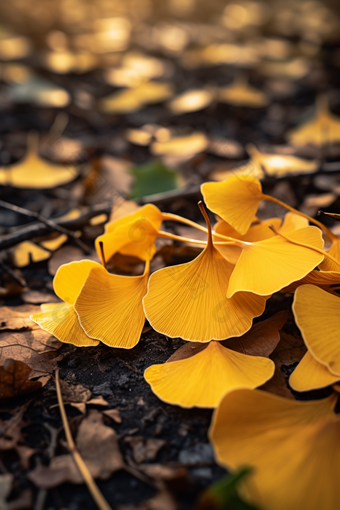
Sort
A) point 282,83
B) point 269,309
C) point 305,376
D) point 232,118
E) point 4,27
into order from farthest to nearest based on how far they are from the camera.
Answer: point 4,27, point 282,83, point 232,118, point 269,309, point 305,376

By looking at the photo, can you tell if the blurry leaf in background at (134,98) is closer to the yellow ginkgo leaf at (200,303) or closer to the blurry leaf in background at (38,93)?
the blurry leaf in background at (38,93)

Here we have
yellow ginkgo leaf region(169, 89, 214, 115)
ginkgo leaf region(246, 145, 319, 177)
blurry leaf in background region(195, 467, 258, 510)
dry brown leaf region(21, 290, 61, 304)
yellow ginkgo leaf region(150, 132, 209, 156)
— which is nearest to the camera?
blurry leaf in background region(195, 467, 258, 510)

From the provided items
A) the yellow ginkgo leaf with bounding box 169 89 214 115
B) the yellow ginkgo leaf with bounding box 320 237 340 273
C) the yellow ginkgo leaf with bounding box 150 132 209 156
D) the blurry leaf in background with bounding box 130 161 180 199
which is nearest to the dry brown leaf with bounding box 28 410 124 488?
the yellow ginkgo leaf with bounding box 320 237 340 273

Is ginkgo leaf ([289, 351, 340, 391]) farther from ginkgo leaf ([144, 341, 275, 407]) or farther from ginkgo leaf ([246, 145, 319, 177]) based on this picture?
ginkgo leaf ([246, 145, 319, 177])

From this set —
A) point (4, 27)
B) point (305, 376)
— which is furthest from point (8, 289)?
point (4, 27)

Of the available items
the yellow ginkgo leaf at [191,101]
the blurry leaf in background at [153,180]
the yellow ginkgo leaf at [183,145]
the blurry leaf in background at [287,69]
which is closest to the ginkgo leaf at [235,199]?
the blurry leaf in background at [153,180]

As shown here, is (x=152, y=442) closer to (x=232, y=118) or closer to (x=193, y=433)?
(x=193, y=433)

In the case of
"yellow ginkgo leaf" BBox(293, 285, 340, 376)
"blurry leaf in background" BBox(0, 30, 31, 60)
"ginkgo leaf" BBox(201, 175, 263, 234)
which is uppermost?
"ginkgo leaf" BBox(201, 175, 263, 234)
